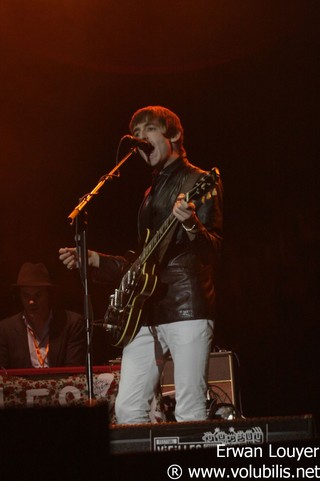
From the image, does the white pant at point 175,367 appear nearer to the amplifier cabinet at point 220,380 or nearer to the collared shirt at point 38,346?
the amplifier cabinet at point 220,380

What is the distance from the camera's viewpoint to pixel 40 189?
21.9 ft

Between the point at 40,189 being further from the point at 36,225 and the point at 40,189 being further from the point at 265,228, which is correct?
the point at 265,228

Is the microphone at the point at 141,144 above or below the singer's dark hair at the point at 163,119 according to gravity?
below

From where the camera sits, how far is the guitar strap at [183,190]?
355 centimetres

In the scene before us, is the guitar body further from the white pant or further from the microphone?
the microphone

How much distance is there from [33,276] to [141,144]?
107 inches

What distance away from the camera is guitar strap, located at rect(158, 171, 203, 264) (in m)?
3.55

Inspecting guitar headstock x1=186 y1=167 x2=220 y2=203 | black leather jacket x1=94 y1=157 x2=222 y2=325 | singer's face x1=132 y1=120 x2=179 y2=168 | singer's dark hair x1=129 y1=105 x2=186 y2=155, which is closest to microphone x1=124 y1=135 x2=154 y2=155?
singer's face x1=132 y1=120 x2=179 y2=168

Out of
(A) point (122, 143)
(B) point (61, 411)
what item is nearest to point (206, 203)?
(A) point (122, 143)

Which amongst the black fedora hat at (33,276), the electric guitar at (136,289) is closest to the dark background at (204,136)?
the black fedora hat at (33,276)

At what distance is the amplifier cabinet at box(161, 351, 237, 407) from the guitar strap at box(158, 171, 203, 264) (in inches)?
58.7

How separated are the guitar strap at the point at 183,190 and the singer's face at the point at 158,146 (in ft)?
0.63

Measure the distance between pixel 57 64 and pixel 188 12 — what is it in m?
1.27

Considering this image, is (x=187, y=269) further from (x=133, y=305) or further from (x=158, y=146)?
(x=158, y=146)
